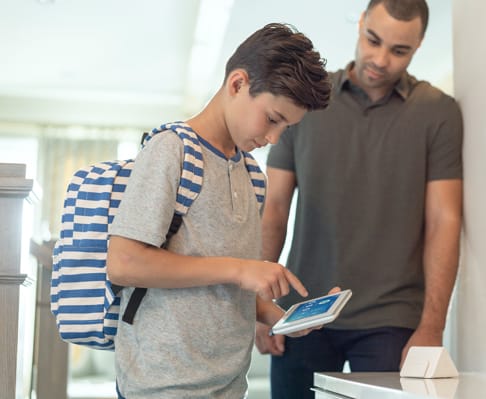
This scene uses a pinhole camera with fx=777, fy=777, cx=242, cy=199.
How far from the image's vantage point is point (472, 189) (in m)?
1.73

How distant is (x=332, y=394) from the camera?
1258mm

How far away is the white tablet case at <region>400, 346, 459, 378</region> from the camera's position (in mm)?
1276

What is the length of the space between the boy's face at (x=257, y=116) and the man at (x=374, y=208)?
24.7 inches

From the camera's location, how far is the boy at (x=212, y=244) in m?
1.11

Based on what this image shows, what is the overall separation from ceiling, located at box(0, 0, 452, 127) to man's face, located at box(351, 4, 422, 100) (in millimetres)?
3207

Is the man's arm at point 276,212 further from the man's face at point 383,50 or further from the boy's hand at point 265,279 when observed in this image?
the boy's hand at point 265,279

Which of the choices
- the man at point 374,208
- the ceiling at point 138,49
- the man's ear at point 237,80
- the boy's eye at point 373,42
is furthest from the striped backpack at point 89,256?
the ceiling at point 138,49

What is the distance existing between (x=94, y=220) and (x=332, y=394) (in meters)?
0.47

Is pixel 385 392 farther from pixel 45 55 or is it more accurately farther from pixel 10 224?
pixel 45 55

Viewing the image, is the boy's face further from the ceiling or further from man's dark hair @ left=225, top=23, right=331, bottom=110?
the ceiling

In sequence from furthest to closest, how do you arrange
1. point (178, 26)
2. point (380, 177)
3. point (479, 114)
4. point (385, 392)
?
point (178, 26) → point (380, 177) → point (479, 114) → point (385, 392)

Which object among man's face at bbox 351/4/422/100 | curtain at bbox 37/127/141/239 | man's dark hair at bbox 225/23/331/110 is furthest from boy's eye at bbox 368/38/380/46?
curtain at bbox 37/127/141/239

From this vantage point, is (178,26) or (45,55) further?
(45,55)

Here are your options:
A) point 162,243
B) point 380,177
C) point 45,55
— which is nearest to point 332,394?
point 162,243
